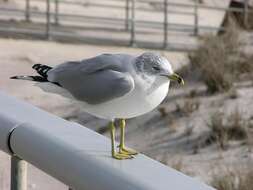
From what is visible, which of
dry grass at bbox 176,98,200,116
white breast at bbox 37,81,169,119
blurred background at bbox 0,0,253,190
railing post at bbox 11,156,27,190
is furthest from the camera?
dry grass at bbox 176,98,200,116

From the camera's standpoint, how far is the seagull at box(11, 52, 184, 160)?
2.59 meters

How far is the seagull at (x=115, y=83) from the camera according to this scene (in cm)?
259

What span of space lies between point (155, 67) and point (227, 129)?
5.74 metres

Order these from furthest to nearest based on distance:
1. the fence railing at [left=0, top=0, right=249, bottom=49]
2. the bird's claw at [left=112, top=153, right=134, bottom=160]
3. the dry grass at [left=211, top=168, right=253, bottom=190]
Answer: the fence railing at [left=0, top=0, right=249, bottom=49] → the dry grass at [left=211, top=168, right=253, bottom=190] → the bird's claw at [left=112, top=153, right=134, bottom=160]

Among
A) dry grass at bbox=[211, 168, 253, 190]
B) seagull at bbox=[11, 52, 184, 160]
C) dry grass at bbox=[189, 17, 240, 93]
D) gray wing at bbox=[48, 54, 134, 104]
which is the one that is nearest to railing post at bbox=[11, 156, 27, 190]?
seagull at bbox=[11, 52, 184, 160]

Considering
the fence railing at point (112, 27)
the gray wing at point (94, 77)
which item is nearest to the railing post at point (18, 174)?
the gray wing at point (94, 77)

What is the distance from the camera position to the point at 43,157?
2.31m

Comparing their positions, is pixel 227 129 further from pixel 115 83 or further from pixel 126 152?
pixel 126 152

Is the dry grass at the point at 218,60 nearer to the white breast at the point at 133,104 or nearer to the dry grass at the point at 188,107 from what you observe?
the dry grass at the point at 188,107

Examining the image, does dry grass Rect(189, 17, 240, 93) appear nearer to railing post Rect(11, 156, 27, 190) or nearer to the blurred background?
the blurred background

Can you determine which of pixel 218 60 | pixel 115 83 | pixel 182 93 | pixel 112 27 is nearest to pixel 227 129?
pixel 182 93

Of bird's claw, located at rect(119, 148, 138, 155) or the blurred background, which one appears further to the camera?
the blurred background

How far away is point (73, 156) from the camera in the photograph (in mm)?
2268

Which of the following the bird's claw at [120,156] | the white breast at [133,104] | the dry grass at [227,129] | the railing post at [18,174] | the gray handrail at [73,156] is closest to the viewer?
the gray handrail at [73,156]
